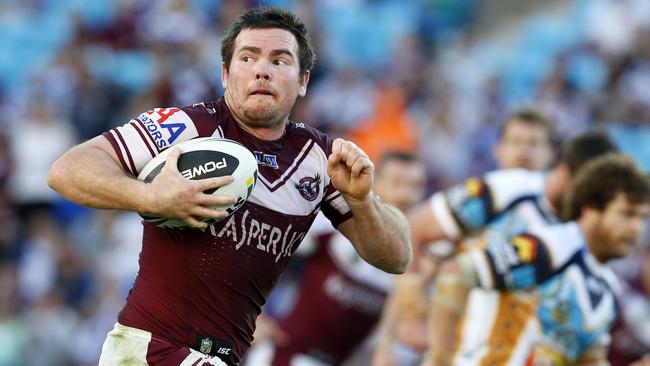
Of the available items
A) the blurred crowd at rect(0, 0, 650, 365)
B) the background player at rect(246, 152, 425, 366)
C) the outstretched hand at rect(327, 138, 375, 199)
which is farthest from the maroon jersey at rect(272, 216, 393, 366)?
the blurred crowd at rect(0, 0, 650, 365)

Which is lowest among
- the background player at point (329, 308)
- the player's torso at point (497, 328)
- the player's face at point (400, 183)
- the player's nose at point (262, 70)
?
the background player at point (329, 308)

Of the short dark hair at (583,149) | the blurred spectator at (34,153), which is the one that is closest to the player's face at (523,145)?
the short dark hair at (583,149)

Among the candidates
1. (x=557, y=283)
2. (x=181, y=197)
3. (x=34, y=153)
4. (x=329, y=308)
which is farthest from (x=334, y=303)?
(x=34, y=153)

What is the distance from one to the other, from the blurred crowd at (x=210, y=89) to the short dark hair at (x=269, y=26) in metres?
7.19

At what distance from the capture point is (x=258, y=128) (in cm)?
477

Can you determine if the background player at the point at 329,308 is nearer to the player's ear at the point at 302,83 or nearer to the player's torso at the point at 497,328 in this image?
the player's torso at the point at 497,328

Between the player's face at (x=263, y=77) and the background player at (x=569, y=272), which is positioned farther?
the background player at (x=569, y=272)

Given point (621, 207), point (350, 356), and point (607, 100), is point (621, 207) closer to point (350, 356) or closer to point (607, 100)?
point (350, 356)

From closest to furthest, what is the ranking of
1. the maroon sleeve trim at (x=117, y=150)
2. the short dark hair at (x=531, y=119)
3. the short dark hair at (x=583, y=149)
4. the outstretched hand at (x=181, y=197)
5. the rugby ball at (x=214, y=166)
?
the outstretched hand at (x=181, y=197) < the rugby ball at (x=214, y=166) < the maroon sleeve trim at (x=117, y=150) < the short dark hair at (x=583, y=149) < the short dark hair at (x=531, y=119)

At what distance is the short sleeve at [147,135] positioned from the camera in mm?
4434

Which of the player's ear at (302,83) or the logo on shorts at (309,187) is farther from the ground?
the player's ear at (302,83)

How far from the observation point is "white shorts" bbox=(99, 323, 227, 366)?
4.54 meters

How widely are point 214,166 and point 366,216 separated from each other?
2.73 ft

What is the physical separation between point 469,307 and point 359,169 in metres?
2.29
